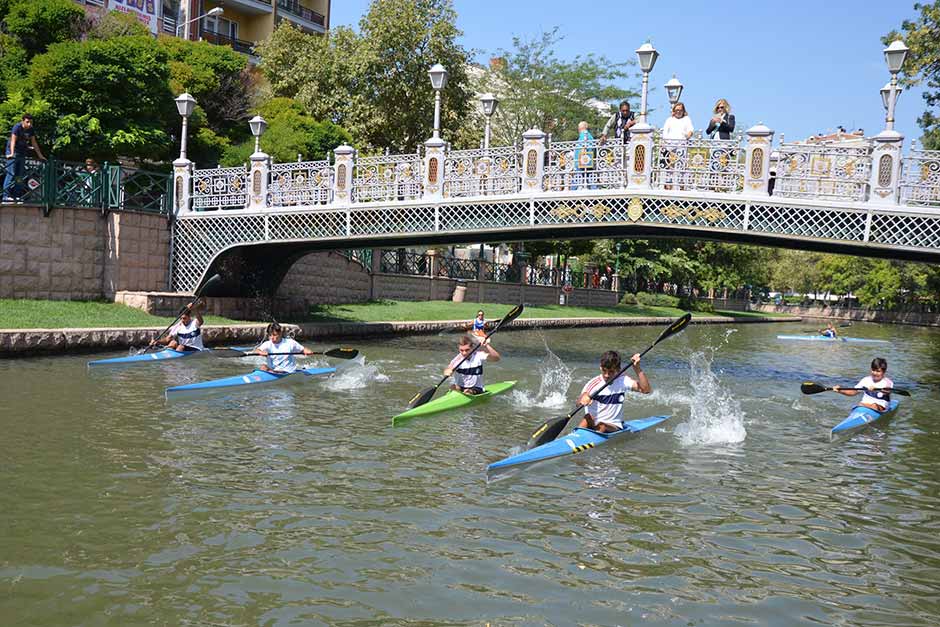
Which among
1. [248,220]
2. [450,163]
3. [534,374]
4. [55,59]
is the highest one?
[55,59]

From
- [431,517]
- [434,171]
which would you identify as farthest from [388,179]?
[431,517]

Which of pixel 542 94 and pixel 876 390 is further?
pixel 542 94

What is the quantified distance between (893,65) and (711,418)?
866cm

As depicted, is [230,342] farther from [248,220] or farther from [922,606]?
[922,606]

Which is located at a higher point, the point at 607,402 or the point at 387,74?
the point at 387,74

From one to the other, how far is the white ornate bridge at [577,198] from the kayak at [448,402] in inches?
225

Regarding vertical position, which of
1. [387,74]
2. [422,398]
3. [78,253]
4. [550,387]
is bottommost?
[550,387]

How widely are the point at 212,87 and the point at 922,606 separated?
3065cm

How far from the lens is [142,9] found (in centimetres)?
4328

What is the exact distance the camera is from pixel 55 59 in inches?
994

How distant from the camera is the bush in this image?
61.6m

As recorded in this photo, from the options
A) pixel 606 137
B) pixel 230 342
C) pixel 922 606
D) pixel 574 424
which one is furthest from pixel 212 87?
pixel 922 606

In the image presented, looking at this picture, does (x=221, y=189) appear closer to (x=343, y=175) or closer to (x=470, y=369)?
(x=343, y=175)

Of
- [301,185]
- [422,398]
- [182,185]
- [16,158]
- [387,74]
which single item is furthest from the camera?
[387,74]
